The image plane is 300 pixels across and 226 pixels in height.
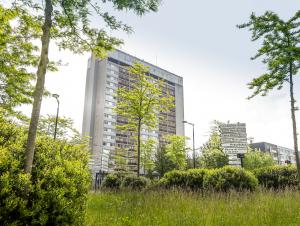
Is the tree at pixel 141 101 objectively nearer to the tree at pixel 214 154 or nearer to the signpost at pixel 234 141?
the signpost at pixel 234 141

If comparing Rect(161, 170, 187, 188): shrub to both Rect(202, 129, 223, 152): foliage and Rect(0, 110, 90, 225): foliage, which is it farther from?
Rect(202, 129, 223, 152): foliage

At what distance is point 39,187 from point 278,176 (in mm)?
11948

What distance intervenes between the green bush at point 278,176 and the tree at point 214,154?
19.8 meters

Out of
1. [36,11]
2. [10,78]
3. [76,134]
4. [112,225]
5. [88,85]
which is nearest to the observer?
[36,11]

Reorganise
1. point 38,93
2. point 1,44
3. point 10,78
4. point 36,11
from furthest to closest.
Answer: point 10,78
point 1,44
point 36,11
point 38,93

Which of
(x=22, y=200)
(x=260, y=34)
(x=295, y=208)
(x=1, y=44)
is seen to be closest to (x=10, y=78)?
(x=1, y=44)

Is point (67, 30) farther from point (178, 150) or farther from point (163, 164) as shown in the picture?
point (163, 164)

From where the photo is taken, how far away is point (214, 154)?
36469 mm

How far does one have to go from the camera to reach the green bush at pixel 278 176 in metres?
11.9

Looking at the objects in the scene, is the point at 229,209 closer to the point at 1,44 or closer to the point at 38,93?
the point at 38,93

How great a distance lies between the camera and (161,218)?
6.00 meters

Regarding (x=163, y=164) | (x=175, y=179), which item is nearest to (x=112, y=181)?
(x=175, y=179)

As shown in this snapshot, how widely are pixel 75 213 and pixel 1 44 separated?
11.3 m

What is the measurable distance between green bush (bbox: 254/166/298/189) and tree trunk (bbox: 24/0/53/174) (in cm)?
1106
